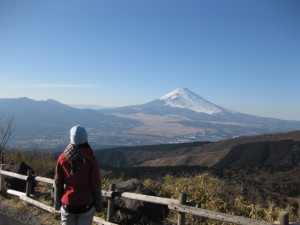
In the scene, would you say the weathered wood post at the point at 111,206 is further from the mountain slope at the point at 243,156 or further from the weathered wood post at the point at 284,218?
the mountain slope at the point at 243,156

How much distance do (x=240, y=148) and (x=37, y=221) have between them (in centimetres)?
5936

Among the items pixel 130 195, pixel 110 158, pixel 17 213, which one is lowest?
pixel 110 158

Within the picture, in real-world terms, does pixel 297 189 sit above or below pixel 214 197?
below

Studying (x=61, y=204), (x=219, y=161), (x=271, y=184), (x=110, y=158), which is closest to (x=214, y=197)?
(x=61, y=204)

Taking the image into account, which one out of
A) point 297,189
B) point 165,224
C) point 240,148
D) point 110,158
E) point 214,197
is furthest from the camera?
point 110,158

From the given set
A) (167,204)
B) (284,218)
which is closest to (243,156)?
(167,204)

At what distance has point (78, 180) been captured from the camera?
5.41m

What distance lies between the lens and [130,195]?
819 cm

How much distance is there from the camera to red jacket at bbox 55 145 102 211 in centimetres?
538

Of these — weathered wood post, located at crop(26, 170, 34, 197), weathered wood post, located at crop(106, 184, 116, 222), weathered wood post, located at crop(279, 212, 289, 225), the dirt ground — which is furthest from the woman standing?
weathered wood post, located at crop(26, 170, 34, 197)

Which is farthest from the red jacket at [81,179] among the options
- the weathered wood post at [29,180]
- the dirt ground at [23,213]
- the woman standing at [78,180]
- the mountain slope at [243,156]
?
the mountain slope at [243,156]

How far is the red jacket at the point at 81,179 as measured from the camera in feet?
17.6

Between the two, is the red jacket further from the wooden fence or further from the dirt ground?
the dirt ground

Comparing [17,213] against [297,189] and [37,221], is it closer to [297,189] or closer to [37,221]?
[37,221]
